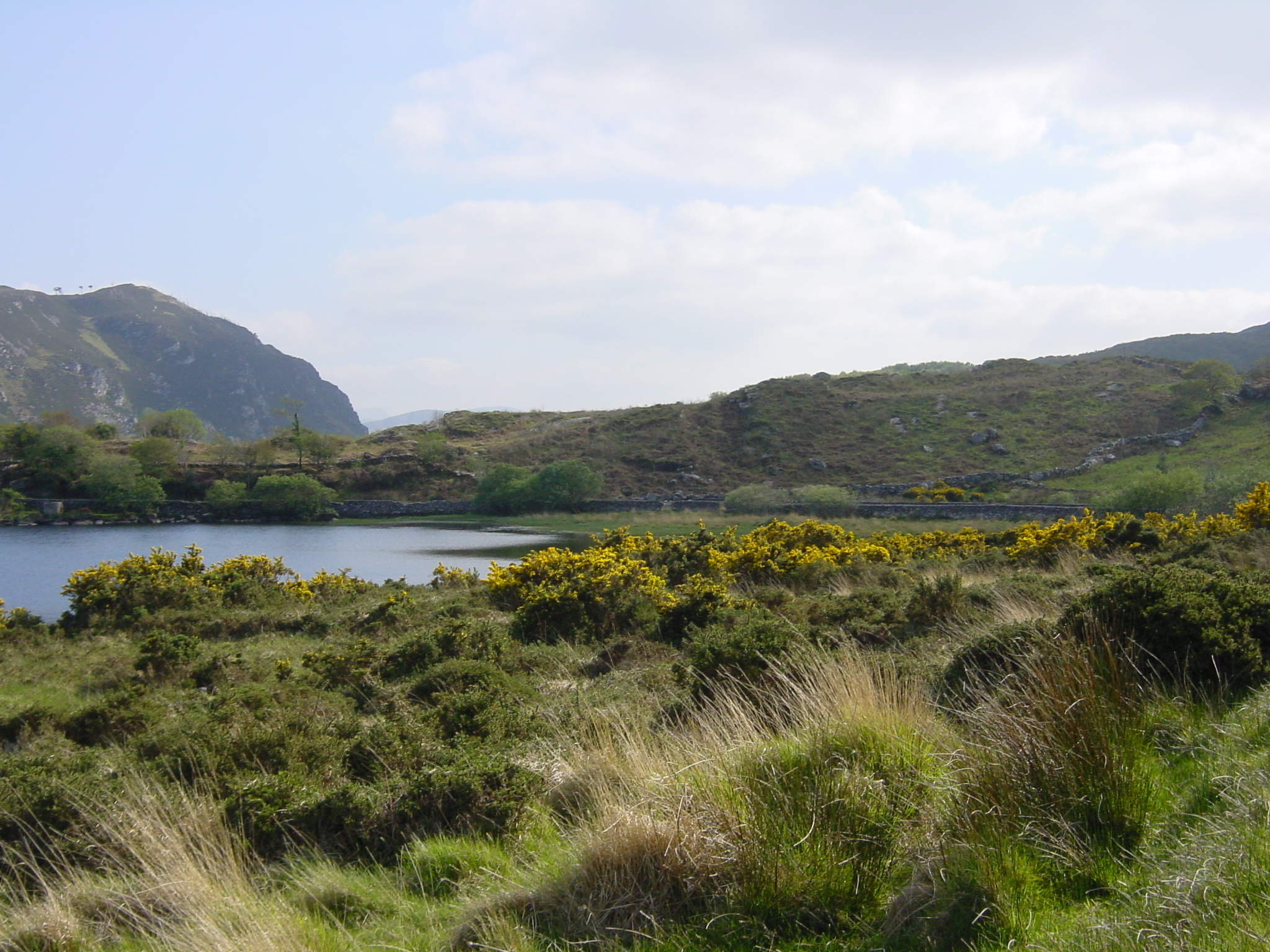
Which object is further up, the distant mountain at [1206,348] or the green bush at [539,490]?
the distant mountain at [1206,348]

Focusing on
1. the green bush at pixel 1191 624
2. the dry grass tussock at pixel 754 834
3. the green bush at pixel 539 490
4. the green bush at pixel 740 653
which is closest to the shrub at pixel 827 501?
the green bush at pixel 539 490

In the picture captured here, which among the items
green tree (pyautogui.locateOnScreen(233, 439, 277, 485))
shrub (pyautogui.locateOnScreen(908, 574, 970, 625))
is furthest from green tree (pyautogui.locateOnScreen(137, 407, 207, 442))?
shrub (pyautogui.locateOnScreen(908, 574, 970, 625))

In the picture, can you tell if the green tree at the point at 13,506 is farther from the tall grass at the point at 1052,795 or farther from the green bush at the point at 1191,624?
the tall grass at the point at 1052,795

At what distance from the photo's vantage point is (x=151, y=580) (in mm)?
16203

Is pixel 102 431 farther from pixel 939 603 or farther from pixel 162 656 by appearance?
pixel 939 603

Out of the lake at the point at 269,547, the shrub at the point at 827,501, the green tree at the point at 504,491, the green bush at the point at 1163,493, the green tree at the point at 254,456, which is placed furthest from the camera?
the green tree at the point at 254,456

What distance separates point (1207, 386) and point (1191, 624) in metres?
69.9

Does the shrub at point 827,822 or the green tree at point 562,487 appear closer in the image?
the shrub at point 827,822

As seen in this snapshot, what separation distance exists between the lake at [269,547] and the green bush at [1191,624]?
21848 mm

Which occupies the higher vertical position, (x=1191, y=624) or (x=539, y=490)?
(x=1191, y=624)

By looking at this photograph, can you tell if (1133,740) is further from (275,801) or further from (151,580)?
(151,580)

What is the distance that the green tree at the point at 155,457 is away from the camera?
2325 inches

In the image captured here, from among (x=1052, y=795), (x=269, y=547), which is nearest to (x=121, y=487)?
(x=269, y=547)

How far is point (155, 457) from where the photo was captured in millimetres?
61188
